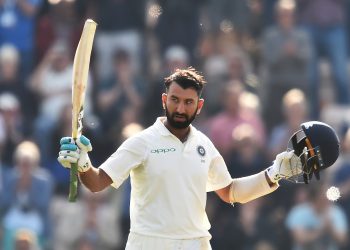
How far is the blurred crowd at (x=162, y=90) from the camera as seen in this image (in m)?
14.4

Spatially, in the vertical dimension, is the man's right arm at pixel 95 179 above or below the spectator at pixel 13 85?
below

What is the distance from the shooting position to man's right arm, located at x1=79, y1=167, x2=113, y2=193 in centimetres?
835

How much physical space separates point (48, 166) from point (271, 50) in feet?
10.3

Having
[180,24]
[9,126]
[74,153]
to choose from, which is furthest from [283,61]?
[74,153]

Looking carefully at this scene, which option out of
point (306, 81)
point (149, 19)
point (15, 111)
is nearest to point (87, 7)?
point (149, 19)

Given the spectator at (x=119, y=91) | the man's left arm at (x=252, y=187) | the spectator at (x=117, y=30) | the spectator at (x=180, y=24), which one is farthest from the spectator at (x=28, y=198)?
the man's left arm at (x=252, y=187)

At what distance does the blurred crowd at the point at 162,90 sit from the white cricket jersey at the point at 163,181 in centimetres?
548

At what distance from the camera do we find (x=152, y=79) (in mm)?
15734

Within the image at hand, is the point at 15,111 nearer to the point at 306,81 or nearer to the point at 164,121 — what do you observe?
the point at 306,81

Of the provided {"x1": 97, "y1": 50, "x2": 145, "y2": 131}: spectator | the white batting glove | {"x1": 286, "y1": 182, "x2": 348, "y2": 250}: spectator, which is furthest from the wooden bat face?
{"x1": 97, "y1": 50, "x2": 145, "y2": 131}: spectator

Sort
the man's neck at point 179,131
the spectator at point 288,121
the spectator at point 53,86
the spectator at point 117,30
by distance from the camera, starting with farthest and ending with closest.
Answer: the spectator at point 117,30 → the spectator at point 53,86 → the spectator at point 288,121 → the man's neck at point 179,131

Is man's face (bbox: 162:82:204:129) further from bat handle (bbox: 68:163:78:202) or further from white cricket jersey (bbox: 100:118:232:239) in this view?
bat handle (bbox: 68:163:78:202)

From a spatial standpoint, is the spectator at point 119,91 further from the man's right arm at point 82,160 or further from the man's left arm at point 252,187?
the man's right arm at point 82,160

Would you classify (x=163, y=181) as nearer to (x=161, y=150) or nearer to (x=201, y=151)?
(x=161, y=150)
